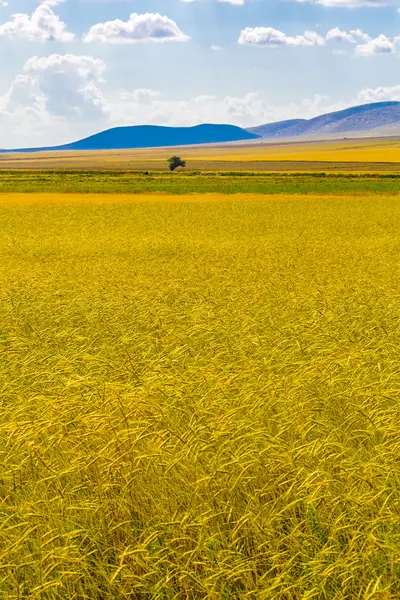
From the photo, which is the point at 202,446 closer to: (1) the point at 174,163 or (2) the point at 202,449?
(2) the point at 202,449

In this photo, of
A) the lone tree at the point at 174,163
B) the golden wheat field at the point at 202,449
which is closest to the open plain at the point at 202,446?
the golden wheat field at the point at 202,449

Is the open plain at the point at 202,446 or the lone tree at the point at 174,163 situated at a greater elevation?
the open plain at the point at 202,446

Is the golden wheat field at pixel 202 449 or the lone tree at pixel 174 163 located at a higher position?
the golden wheat field at pixel 202 449

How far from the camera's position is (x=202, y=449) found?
462 centimetres

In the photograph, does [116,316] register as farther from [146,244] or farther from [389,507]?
[146,244]

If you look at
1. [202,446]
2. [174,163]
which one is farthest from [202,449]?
[174,163]

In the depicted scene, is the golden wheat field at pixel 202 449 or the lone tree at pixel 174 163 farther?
the lone tree at pixel 174 163

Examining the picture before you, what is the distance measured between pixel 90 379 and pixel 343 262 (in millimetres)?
10862

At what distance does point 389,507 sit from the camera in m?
4.16

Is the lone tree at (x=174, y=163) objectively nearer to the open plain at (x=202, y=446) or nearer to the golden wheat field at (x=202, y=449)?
the open plain at (x=202, y=446)

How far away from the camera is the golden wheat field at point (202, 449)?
3908 mm

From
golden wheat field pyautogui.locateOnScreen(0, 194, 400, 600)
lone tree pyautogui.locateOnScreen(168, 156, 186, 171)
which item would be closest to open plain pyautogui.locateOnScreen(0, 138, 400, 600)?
golden wheat field pyautogui.locateOnScreen(0, 194, 400, 600)

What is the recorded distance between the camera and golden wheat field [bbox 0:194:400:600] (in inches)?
154

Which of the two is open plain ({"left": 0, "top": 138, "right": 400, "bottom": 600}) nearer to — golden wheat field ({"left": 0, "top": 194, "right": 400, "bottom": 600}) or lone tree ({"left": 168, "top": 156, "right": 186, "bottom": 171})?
golden wheat field ({"left": 0, "top": 194, "right": 400, "bottom": 600})
